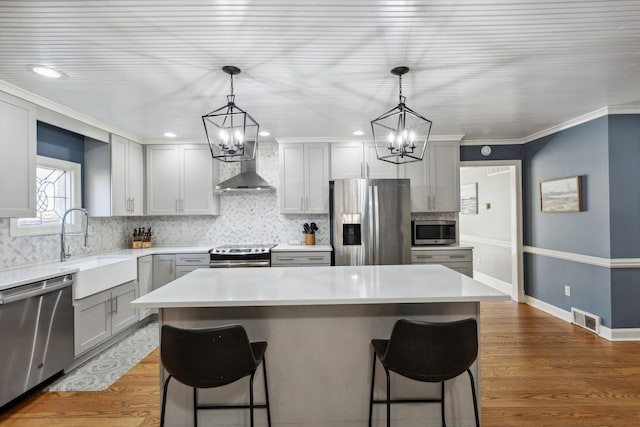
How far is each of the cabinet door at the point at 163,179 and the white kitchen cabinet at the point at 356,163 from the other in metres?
2.24

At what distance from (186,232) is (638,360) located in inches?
211

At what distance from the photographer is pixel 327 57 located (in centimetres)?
227

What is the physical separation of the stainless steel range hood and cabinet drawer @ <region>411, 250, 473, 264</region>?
2.16 m

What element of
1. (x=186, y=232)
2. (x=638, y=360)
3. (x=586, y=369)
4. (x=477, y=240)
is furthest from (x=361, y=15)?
(x=477, y=240)

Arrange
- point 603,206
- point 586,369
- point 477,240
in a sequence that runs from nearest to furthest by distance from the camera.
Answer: point 586,369 → point 603,206 → point 477,240

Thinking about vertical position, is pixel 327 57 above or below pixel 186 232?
above

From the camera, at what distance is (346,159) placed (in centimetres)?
465

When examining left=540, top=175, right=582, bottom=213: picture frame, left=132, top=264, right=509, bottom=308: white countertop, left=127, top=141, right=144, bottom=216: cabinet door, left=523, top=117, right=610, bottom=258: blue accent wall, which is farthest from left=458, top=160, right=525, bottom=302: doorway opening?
left=127, top=141, right=144, bottom=216: cabinet door

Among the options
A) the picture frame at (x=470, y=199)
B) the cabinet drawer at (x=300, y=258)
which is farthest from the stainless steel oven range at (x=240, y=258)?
the picture frame at (x=470, y=199)

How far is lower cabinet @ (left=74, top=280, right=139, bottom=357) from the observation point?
9.70 ft

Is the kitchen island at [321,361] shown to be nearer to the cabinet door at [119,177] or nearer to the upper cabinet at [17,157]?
the upper cabinet at [17,157]

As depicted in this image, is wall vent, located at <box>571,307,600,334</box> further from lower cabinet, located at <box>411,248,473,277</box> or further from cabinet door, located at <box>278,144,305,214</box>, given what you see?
cabinet door, located at <box>278,144,305,214</box>

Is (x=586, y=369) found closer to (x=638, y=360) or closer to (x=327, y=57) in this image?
(x=638, y=360)

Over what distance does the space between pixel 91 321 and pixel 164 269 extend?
1211 mm
